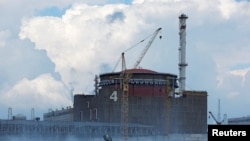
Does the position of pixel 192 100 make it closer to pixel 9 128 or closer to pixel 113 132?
pixel 113 132

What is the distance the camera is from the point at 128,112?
621 ft

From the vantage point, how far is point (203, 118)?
19725 cm

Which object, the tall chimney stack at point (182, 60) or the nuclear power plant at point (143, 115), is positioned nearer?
the nuclear power plant at point (143, 115)

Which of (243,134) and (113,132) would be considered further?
(113,132)

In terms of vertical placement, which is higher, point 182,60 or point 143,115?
point 182,60

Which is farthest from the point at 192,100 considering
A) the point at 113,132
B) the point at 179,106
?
the point at 113,132

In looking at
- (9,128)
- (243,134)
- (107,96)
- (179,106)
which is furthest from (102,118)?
(243,134)

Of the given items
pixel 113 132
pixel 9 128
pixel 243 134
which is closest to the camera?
pixel 243 134

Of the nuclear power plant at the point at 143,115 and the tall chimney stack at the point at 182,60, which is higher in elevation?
the tall chimney stack at the point at 182,60

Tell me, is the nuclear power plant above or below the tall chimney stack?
below

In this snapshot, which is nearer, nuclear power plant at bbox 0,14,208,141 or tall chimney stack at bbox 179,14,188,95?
nuclear power plant at bbox 0,14,208,141

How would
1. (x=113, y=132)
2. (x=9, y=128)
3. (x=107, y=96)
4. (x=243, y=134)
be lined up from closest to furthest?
(x=243, y=134), (x=9, y=128), (x=113, y=132), (x=107, y=96)

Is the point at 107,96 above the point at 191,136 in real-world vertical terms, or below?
above

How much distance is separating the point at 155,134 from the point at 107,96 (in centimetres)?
1926
